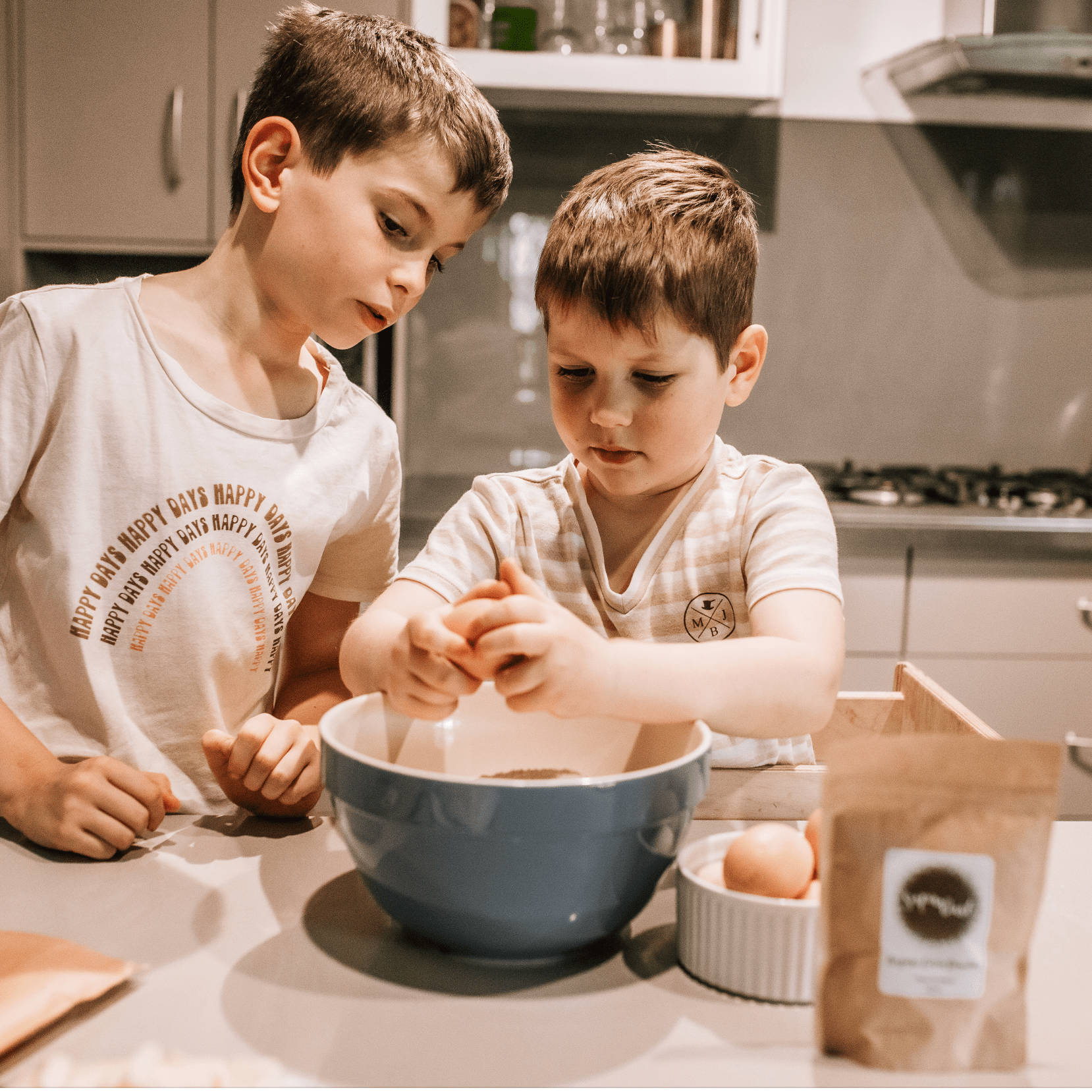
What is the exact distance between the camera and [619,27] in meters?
2.30

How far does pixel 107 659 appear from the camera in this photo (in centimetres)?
100

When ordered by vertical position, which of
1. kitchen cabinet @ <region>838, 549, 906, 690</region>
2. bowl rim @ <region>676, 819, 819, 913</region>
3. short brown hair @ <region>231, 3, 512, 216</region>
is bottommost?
kitchen cabinet @ <region>838, 549, 906, 690</region>

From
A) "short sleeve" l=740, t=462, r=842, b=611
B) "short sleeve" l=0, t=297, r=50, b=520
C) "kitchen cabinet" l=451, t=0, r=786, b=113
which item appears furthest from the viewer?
"kitchen cabinet" l=451, t=0, r=786, b=113

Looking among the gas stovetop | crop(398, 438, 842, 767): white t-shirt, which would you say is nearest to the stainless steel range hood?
the gas stovetop

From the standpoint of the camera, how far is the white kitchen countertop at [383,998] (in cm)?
49

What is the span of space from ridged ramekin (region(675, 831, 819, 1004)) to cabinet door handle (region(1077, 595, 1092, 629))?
6.08 feet

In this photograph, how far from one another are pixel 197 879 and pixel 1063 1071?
0.50 m

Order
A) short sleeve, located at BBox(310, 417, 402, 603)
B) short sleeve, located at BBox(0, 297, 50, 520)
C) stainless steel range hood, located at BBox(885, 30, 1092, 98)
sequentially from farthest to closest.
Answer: stainless steel range hood, located at BBox(885, 30, 1092, 98)
short sleeve, located at BBox(310, 417, 402, 603)
short sleeve, located at BBox(0, 297, 50, 520)

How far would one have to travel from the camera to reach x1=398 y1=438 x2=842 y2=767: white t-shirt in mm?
907

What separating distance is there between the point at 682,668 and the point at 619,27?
6.76ft

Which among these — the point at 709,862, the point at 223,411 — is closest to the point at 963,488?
the point at 223,411

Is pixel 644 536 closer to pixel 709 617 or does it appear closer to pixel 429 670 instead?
pixel 709 617

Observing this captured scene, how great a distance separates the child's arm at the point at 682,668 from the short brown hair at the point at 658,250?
25 centimetres

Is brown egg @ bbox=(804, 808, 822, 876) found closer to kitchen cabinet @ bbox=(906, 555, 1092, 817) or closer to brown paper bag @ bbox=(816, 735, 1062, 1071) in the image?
brown paper bag @ bbox=(816, 735, 1062, 1071)
